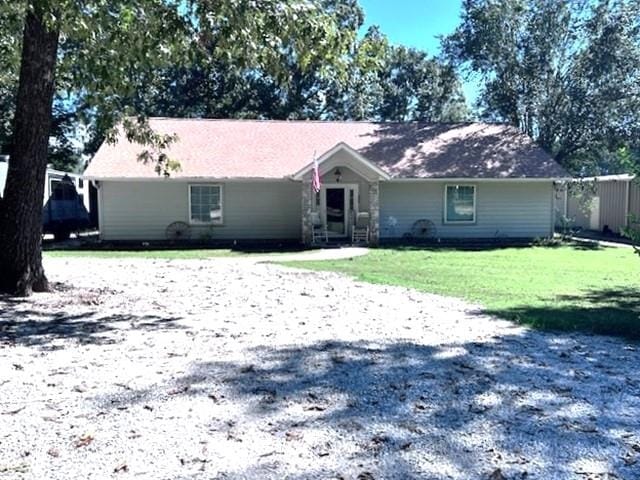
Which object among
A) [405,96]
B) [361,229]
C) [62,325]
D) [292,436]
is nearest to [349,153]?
[361,229]

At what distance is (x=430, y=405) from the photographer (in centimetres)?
448

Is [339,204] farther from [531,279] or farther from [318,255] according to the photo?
[531,279]

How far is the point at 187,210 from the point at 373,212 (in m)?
6.27

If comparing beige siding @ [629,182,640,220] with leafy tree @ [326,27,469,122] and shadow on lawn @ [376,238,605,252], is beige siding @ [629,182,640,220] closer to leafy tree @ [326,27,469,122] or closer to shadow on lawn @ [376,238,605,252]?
shadow on lawn @ [376,238,605,252]

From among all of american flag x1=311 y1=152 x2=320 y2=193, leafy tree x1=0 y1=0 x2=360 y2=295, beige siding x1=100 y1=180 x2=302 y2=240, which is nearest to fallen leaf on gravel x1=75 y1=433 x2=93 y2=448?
leafy tree x1=0 y1=0 x2=360 y2=295

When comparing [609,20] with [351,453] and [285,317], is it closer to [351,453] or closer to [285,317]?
[285,317]

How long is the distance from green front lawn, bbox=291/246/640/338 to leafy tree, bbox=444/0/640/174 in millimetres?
10704

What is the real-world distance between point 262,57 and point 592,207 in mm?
24438

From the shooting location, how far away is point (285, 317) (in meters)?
7.89

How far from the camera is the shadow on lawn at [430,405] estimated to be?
3.53 metres

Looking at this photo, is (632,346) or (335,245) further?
(335,245)

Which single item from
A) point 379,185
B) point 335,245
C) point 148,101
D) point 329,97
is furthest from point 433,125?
point 148,101

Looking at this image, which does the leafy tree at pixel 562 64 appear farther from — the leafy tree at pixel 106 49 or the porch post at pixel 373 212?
the leafy tree at pixel 106 49

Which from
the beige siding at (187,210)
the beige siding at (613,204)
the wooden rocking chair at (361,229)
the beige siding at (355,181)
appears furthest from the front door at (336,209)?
the beige siding at (613,204)
